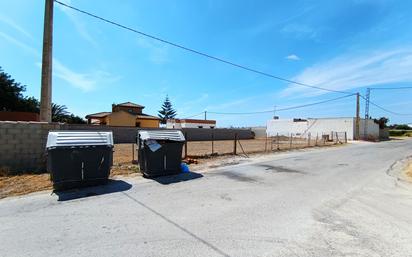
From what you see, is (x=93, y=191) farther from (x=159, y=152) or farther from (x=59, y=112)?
(x=59, y=112)

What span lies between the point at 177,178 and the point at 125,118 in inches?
1635

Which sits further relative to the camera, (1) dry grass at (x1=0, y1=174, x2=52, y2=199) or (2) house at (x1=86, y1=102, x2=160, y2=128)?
(2) house at (x1=86, y1=102, x2=160, y2=128)

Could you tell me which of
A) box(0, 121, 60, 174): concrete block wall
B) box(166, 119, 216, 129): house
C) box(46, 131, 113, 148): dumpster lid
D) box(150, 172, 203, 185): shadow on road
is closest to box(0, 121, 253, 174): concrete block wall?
box(0, 121, 60, 174): concrete block wall

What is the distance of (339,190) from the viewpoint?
28.0 ft

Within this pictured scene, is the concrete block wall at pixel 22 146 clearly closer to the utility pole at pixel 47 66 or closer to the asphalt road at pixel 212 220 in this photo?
the utility pole at pixel 47 66

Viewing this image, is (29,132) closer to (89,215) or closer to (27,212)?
(27,212)

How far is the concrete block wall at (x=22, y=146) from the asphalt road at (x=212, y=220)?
3448 millimetres

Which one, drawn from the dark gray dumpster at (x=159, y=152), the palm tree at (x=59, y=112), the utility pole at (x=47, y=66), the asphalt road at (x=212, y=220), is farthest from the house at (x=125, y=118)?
the asphalt road at (x=212, y=220)

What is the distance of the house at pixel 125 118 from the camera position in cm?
4856

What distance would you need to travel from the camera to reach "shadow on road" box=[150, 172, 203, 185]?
31.0 feet

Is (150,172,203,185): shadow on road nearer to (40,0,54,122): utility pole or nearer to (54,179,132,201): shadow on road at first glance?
(54,179,132,201): shadow on road

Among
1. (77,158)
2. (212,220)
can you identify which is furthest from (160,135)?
(212,220)

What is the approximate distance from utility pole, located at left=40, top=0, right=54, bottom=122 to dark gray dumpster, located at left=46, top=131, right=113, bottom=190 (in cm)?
347

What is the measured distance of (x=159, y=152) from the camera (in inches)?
403
